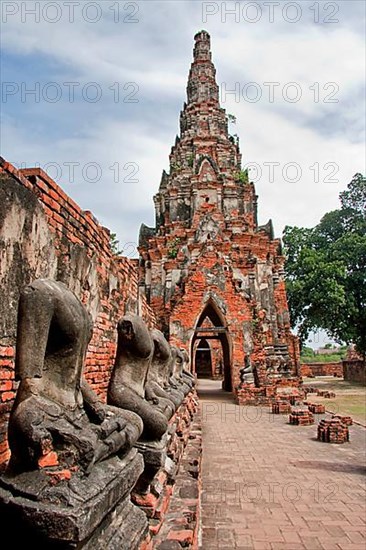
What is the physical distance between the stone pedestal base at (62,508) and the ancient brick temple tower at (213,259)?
41.0 ft

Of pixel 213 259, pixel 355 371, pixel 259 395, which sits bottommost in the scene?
pixel 355 371

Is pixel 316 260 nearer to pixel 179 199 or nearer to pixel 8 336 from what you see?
pixel 179 199

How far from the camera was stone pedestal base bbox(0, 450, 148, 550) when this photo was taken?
163cm

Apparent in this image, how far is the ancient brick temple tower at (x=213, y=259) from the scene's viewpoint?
50.5 ft

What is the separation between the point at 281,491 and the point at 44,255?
157 inches

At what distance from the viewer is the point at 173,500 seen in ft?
12.1

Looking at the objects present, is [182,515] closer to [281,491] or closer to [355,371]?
[281,491]

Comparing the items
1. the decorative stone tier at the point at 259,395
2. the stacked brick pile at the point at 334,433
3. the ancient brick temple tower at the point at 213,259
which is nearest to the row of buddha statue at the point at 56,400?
the stacked brick pile at the point at 334,433

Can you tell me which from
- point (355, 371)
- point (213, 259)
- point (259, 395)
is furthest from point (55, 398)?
point (355, 371)

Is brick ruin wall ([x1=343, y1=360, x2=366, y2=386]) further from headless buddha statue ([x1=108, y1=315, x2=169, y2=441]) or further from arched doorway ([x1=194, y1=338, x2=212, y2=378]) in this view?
headless buddha statue ([x1=108, y1=315, x2=169, y2=441])

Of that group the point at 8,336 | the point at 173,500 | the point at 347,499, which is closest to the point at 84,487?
the point at 8,336

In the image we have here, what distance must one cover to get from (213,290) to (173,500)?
12003 millimetres

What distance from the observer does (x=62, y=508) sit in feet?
5.41

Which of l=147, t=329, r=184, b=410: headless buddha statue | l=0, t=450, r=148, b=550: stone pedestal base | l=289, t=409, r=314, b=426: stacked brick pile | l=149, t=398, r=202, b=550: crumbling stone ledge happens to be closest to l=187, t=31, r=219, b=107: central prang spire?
l=289, t=409, r=314, b=426: stacked brick pile
